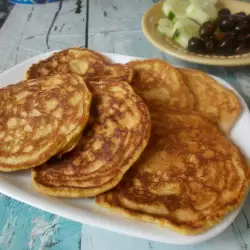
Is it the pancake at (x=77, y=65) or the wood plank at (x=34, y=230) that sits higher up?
the pancake at (x=77, y=65)

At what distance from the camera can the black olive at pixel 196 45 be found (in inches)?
67.6

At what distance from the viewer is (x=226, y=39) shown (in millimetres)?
1702

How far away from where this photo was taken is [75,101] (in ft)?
4.06

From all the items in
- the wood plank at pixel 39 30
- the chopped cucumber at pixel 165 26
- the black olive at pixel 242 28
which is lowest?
the wood plank at pixel 39 30

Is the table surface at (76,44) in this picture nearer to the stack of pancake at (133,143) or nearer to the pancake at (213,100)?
the stack of pancake at (133,143)

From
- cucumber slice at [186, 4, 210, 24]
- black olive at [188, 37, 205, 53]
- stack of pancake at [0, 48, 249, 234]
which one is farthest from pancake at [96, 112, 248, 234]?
cucumber slice at [186, 4, 210, 24]

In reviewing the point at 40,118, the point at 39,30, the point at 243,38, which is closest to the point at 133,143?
the point at 40,118

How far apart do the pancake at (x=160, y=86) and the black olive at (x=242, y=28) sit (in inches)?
19.0

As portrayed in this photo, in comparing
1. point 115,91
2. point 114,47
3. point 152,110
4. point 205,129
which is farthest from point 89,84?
point 114,47

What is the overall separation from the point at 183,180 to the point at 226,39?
2.85ft

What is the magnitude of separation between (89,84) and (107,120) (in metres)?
0.18

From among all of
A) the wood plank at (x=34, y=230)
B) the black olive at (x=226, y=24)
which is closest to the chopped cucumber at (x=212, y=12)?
the black olive at (x=226, y=24)

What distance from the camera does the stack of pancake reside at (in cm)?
102

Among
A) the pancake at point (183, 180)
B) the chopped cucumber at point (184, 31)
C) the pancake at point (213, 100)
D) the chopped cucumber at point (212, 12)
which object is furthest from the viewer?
the chopped cucumber at point (212, 12)
